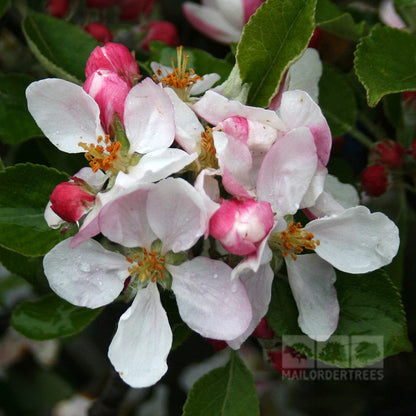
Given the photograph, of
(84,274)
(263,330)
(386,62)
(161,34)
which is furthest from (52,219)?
(161,34)

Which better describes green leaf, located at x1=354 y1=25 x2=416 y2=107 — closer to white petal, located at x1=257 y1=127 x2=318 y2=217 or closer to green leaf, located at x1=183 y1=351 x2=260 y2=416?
white petal, located at x1=257 y1=127 x2=318 y2=217

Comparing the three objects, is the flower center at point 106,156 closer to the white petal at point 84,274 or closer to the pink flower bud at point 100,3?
the white petal at point 84,274

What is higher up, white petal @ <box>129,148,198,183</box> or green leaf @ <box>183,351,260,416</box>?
white petal @ <box>129,148,198,183</box>

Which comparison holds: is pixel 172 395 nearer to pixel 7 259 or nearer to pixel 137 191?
pixel 7 259

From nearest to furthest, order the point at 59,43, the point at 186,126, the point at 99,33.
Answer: the point at 186,126 → the point at 59,43 → the point at 99,33

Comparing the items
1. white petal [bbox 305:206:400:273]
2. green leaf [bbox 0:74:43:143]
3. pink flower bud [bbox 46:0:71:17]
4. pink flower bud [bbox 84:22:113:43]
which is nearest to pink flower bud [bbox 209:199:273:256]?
white petal [bbox 305:206:400:273]

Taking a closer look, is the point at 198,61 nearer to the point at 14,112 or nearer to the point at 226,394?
the point at 14,112
